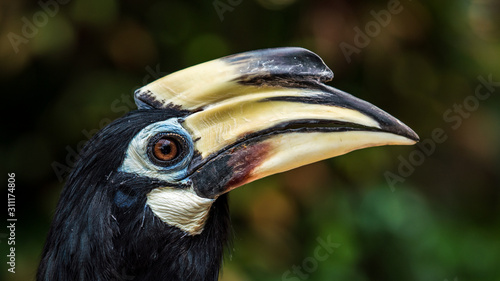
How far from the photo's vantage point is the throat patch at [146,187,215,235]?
1.70 metres

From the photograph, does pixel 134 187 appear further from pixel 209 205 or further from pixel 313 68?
pixel 313 68

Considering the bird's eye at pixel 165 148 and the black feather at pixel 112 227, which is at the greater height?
the bird's eye at pixel 165 148

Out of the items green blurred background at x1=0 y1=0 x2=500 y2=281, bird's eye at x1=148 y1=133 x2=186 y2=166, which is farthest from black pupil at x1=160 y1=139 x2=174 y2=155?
green blurred background at x1=0 y1=0 x2=500 y2=281

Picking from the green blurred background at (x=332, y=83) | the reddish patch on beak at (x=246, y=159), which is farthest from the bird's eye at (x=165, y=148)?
the green blurred background at (x=332, y=83)

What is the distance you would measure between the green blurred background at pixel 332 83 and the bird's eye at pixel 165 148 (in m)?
1.44

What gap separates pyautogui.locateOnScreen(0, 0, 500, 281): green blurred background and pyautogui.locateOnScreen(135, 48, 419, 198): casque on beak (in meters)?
1.46

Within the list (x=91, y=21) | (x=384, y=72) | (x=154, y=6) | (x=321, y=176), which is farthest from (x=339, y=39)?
(x=91, y=21)

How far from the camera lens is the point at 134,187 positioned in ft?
5.59

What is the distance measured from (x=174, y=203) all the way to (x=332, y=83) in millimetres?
1868

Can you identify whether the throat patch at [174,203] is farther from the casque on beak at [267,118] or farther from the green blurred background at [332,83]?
the green blurred background at [332,83]

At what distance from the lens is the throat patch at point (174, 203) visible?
1.70m

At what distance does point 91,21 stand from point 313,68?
178 centimetres

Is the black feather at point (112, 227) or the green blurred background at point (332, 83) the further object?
the green blurred background at point (332, 83)

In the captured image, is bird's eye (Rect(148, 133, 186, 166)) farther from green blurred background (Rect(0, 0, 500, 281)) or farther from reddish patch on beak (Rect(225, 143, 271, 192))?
green blurred background (Rect(0, 0, 500, 281))
